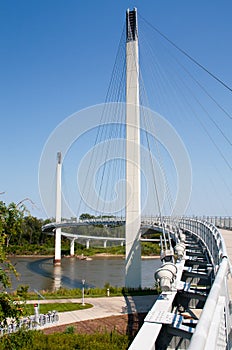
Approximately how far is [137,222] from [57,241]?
2829 centimetres

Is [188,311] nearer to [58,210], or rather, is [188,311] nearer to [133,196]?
[133,196]

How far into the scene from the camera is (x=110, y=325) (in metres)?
12.1

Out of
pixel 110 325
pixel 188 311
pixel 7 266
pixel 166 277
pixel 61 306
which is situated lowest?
pixel 61 306

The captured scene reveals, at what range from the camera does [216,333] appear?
2201 mm

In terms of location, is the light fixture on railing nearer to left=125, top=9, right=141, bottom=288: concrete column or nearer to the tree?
the tree

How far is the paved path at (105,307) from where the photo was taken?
1326cm

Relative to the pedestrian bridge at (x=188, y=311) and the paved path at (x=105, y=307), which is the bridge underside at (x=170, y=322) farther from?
the paved path at (x=105, y=307)

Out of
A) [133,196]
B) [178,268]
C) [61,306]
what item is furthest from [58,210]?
[178,268]

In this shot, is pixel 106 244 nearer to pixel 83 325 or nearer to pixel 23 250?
pixel 23 250

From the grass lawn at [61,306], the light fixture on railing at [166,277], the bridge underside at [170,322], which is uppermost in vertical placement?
the light fixture on railing at [166,277]

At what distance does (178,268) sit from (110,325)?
16.8ft

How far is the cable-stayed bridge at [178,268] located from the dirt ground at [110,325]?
2138 millimetres

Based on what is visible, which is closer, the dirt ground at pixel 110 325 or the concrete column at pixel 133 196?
the dirt ground at pixel 110 325

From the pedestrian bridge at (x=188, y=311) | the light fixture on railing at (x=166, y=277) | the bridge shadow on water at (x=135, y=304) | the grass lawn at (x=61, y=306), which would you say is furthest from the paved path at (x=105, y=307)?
the light fixture on railing at (x=166, y=277)
